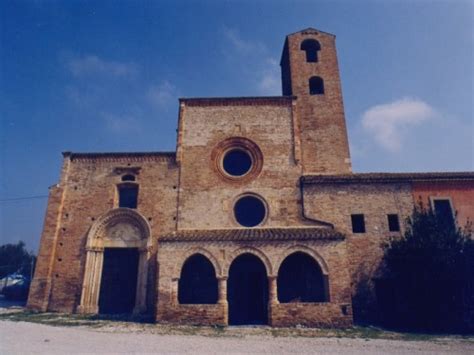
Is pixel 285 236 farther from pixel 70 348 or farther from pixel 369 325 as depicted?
pixel 70 348

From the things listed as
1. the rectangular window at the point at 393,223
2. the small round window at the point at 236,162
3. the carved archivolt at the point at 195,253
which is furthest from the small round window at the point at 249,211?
the rectangular window at the point at 393,223

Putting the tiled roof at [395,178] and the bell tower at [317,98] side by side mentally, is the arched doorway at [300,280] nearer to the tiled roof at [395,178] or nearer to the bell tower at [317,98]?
the tiled roof at [395,178]

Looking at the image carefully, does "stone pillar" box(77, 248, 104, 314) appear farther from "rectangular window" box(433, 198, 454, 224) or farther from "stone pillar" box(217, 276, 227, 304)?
"rectangular window" box(433, 198, 454, 224)

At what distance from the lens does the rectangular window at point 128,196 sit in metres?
16.2

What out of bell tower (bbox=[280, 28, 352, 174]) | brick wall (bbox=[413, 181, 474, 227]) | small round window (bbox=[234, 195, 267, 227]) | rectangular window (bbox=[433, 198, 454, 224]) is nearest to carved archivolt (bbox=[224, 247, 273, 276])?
small round window (bbox=[234, 195, 267, 227])

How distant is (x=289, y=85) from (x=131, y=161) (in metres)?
11.0

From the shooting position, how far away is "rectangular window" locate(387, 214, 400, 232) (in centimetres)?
1441

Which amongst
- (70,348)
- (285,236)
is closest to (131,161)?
(285,236)

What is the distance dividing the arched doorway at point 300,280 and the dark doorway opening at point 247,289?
820 millimetres

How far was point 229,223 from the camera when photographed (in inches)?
589

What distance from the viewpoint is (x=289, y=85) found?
2022 centimetres

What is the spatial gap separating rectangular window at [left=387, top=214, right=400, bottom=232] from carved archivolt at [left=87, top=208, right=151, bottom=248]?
37.5 ft

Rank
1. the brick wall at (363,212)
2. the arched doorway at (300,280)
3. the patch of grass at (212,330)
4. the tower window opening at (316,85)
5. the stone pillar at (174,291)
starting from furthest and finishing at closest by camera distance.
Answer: the tower window opening at (316,85)
the brick wall at (363,212)
the arched doorway at (300,280)
the stone pillar at (174,291)
the patch of grass at (212,330)

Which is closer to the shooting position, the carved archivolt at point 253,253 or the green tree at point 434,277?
the green tree at point 434,277
